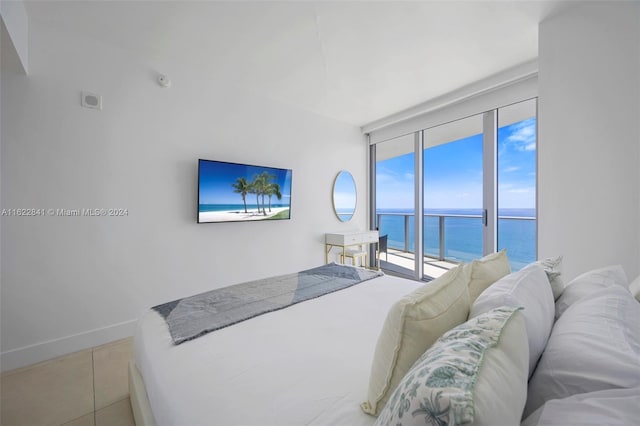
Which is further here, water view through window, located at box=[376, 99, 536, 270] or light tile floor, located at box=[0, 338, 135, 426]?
water view through window, located at box=[376, 99, 536, 270]

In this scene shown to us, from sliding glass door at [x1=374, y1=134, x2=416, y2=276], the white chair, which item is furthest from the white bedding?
sliding glass door at [x1=374, y1=134, x2=416, y2=276]

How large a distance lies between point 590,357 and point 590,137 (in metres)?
2.04

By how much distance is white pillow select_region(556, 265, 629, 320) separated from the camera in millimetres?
1029

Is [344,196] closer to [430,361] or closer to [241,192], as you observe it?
[241,192]

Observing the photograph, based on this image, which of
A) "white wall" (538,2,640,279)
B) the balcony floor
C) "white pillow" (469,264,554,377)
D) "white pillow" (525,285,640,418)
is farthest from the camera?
the balcony floor

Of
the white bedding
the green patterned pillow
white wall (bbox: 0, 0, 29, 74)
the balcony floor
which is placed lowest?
the balcony floor

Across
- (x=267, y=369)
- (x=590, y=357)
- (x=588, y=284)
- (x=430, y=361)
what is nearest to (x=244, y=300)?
(x=267, y=369)

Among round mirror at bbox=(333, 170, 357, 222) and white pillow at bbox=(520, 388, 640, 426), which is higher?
round mirror at bbox=(333, 170, 357, 222)

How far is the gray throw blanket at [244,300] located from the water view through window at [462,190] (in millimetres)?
2166

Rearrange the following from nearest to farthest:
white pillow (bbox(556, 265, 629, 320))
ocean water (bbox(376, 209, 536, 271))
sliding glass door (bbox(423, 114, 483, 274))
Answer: white pillow (bbox(556, 265, 629, 320))
ocean water (bbox(376, 209, 536, 271))
sliding glass door (bbox(423, 114, 483, 274))

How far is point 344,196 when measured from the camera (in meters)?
4.35

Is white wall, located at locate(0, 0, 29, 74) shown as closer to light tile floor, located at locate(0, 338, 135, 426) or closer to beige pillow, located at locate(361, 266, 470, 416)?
light tile floor, located at locate(0, 338, 135, 426)

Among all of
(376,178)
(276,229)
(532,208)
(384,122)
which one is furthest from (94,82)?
(532,208)

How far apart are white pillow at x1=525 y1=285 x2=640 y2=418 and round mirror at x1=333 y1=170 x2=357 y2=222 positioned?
3544 millimetres
